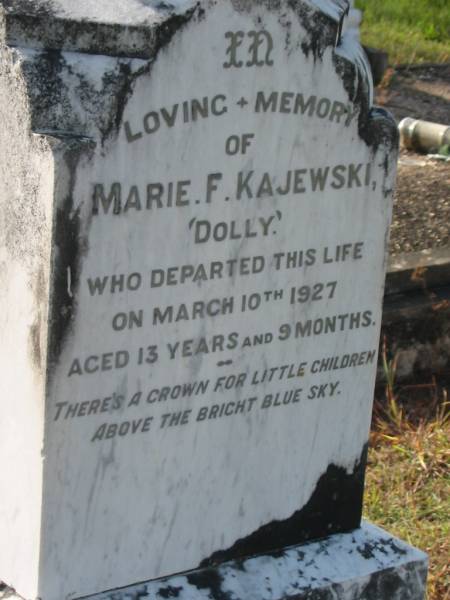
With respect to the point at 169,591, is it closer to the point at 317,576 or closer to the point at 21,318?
the point at 317,576

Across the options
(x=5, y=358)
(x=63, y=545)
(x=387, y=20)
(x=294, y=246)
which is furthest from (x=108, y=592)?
(x=387, y=20)

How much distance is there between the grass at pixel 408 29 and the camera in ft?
32.6

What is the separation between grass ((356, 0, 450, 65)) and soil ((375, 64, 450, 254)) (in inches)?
12.8

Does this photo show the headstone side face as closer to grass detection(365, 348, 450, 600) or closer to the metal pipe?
grass detection(365, 348, 450, 600)

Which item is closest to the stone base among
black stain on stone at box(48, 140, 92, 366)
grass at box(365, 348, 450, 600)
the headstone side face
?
the headstone side face

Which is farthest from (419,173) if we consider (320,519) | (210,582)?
(210,582)

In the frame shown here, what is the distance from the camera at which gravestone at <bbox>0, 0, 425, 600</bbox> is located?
2.39 meters

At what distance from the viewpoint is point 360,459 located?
3031mm

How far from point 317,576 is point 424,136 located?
14.6 feet

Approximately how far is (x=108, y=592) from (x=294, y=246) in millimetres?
850

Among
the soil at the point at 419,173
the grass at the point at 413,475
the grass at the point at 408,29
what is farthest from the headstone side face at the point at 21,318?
the grass at the point at 408,29

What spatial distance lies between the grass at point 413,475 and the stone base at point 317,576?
0.35 m

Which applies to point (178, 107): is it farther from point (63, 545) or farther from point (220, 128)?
point (63, 545)

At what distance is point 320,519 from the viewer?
3.00m
